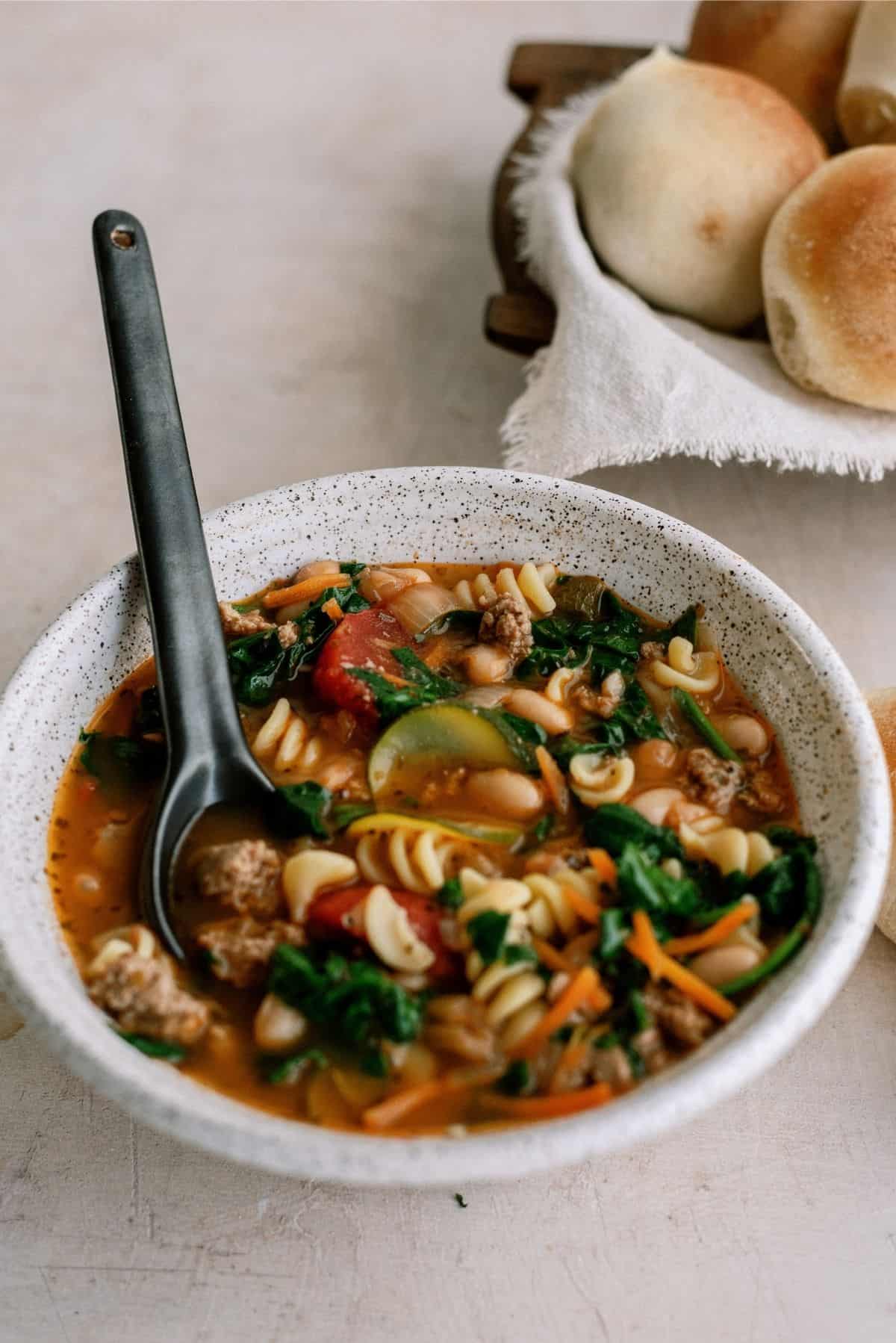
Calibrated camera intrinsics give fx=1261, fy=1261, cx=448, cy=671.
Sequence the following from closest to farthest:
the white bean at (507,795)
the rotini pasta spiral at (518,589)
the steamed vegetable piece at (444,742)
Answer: the white bean at (507,795) → the steamed vegetable piece at (444,742) → the rotini pasta spiral at (518,589)

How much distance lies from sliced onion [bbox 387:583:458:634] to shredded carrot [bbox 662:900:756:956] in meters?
1.26

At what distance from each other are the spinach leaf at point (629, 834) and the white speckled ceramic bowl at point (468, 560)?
373 millimetres

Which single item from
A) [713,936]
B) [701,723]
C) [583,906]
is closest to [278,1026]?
[583,906]

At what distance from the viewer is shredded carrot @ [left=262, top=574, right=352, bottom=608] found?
3.72 meters

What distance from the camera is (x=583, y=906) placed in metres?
2.85

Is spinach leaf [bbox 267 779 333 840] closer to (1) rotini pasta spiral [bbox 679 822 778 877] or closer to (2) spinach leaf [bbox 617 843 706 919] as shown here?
(2) spinach leaf [bbox 617 843 706 919]

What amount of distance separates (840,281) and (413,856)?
2816 mm

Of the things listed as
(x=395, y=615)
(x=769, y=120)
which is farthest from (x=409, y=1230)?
(x=769, y=120)

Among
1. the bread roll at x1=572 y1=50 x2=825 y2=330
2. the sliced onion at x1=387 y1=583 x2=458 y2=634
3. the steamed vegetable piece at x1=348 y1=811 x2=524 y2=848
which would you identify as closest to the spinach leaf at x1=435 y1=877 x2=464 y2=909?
the steamed vegetable piece at x1=348 y1=811 x2=524 y2=848

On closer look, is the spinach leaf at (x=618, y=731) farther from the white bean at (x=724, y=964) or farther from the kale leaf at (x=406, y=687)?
the white bean at (x=724, y=964)

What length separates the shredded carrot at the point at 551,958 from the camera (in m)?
2.79

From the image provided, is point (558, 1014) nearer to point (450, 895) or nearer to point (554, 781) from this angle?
point (450, 895)

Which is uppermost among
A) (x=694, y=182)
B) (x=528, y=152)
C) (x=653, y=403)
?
(x=694, y=182)

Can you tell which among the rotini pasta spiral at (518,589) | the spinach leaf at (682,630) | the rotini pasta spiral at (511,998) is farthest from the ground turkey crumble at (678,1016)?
the rotini pasta spiral at (518,589)
